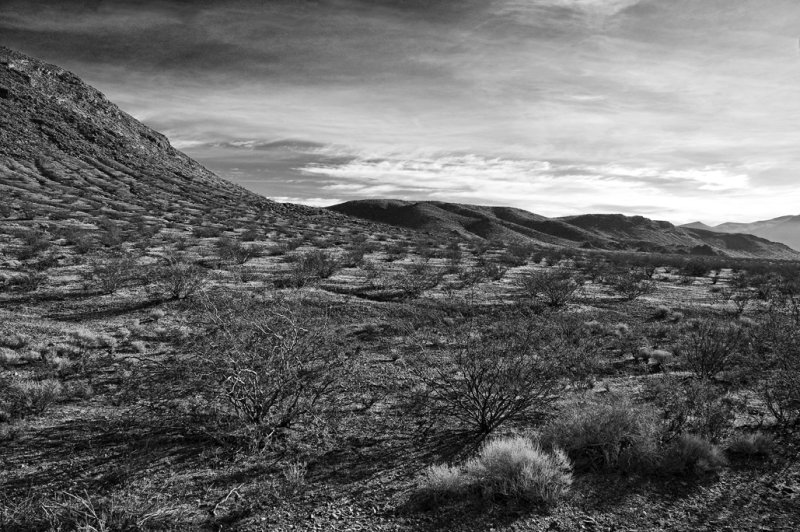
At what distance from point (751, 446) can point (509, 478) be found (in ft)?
12.9

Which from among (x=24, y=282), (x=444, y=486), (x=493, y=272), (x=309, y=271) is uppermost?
(x=493, y=272)

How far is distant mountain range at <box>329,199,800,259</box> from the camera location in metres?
131

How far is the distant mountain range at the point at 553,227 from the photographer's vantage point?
429ft

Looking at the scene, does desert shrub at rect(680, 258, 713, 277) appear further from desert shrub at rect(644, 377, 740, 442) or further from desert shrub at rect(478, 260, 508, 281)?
desert shrub at rect(644, 377, 740, 442)

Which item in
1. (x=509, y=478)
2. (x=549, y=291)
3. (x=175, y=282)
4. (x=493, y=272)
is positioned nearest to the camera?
(x=509, y=478)

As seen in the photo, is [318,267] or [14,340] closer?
[14,340]

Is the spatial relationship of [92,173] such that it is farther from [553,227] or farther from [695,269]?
[553,227]

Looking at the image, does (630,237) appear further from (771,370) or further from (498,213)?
(771,370)

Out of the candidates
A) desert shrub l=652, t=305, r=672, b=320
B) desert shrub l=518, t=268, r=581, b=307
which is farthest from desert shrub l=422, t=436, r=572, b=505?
desert shrub l=652, t=305, r=672, b=320

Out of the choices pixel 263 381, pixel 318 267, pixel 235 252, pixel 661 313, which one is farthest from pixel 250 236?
pixel 263 381

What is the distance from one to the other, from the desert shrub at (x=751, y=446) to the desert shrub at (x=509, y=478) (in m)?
2.77

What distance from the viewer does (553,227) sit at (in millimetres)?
154250

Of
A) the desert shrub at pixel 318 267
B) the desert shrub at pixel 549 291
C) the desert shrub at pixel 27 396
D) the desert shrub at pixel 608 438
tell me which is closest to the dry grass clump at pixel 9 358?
the desert shrub at pixel 27 396

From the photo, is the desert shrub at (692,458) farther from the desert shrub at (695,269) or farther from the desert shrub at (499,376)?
the desert shrub at (695,269)
